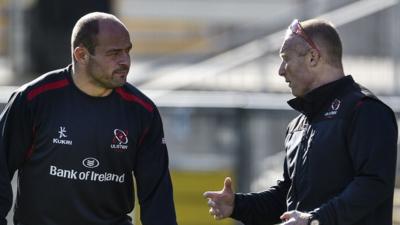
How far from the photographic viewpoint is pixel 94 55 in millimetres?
5680

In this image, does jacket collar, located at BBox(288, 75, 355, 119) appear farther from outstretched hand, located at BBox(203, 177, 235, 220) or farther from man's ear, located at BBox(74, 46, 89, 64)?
man's ear, located at BBox(74, 46, 89, 64)

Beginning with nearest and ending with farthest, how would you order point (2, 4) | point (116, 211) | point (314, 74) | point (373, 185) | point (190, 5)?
point (373, 185) < point (314, 74) < point (116, 211) < point (2, 4) < point (190, 5)

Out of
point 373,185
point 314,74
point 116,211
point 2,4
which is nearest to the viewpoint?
point 373,185

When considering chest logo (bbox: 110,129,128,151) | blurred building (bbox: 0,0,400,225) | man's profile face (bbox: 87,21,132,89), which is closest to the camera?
man's profile face (bbox: 87,21,132,89)

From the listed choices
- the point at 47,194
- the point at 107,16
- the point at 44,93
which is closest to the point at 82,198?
the point at 47,194

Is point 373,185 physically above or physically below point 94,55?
below

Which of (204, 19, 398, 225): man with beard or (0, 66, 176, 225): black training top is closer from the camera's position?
(204, 19, 398, 225): man with beard

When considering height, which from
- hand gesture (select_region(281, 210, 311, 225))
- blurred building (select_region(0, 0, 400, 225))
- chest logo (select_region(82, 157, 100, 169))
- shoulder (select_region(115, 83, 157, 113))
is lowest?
blurred building (select_region(0, 0, 400, 225))

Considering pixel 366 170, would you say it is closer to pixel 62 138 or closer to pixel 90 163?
pixel 90 163

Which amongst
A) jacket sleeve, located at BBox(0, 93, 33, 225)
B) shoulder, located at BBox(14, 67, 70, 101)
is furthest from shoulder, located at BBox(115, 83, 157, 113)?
jacket sleeve, located at BBox(0, 93, 33, 225)

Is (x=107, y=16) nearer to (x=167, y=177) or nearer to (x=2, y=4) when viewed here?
(x=167, y=177)

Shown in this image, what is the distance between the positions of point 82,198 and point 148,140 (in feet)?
1.52

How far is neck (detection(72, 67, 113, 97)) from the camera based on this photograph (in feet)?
18.9

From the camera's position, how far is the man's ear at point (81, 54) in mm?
5711
